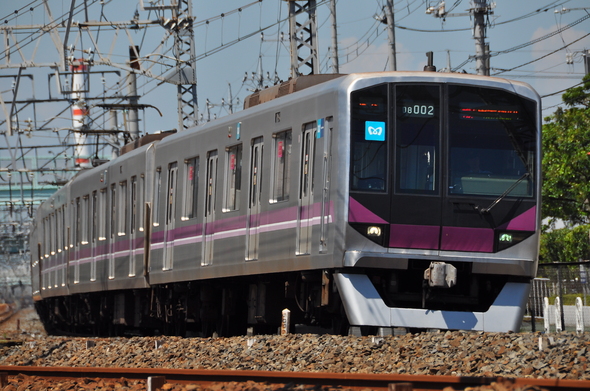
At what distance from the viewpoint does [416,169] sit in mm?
10969

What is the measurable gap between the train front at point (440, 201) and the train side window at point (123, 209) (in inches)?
345

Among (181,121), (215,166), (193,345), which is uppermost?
(181,121)

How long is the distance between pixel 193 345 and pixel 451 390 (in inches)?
251

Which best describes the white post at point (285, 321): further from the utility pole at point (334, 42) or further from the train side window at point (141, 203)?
the utility pole at point (334, 42)

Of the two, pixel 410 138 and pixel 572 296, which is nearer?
pixel 410 138

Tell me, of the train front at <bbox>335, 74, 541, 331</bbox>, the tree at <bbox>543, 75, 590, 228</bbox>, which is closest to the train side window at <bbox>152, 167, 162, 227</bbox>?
the train front at <bbox>335, 74, 541, 331</bbox>

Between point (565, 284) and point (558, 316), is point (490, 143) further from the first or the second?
point (565, 284)

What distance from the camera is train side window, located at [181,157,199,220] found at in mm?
15109

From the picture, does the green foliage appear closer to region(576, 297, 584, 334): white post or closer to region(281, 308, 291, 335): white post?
region(576, 297, 584, 334): white post

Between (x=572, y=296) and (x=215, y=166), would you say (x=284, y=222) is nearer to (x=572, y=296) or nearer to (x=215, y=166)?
(x=215, y=166)

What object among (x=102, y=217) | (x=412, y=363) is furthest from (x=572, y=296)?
(x=102, y=217)

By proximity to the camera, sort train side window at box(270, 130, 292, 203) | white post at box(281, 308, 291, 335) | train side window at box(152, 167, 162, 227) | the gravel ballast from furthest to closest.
→ train side window at box(152, 167, 162, 227)
white post at box(281, 308, 291, 335)
train side window at box(270, 130, 292, 203)
the gravel ballast

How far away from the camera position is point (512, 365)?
8.16 metres

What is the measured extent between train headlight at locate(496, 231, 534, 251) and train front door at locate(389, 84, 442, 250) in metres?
0.68
